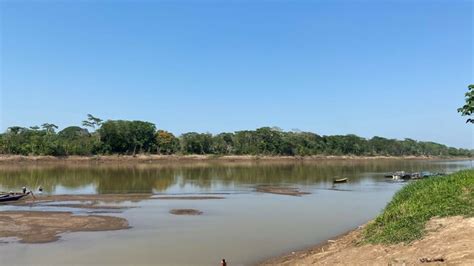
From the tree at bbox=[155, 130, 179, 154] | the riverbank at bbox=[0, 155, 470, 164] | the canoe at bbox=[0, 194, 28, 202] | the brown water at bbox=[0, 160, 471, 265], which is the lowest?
the brown water at bbox=[0, 160, 471, 265]

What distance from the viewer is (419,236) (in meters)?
12.2

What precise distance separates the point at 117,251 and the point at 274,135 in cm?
11385

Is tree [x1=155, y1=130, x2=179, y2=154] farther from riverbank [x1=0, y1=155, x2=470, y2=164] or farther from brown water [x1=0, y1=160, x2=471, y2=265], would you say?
brown water [x1=0, y1=160, x2=471, y2=265]

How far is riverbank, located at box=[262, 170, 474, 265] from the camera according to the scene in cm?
1033

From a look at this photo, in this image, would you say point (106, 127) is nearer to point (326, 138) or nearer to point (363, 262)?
point (326, 138)

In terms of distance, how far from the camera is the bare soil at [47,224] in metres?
20.3

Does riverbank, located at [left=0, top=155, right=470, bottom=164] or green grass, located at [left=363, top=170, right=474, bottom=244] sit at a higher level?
riverbank, located at [left=0, top=155, right=470, bottom=164]

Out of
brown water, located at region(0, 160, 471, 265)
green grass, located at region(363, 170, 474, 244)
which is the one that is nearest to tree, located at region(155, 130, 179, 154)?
brown water, located at region(0, 160, 471, 265)

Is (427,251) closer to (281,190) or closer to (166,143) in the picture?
(281,190)

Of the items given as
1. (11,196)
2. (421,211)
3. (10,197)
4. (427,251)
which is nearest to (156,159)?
(11,196)

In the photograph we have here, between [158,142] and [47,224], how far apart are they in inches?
3558

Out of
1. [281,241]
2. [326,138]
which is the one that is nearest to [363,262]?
[281,241]

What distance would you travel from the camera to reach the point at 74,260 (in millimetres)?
16266

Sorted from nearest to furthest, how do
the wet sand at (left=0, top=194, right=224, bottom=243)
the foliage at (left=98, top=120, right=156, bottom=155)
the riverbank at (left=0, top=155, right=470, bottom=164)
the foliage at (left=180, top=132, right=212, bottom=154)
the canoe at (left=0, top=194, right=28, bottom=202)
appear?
the wet sand at (left=0, top=194, right=224, bottom=243), the canoe at (left=0, top=194, right=28, bottom=202), the riverbank at (left=0, top=155, right=470, bottom=164), the foliage at (left=98, top=120, right=156, bottom=155), the foliage at (left=180, top=132, right=212, bottom=154)
